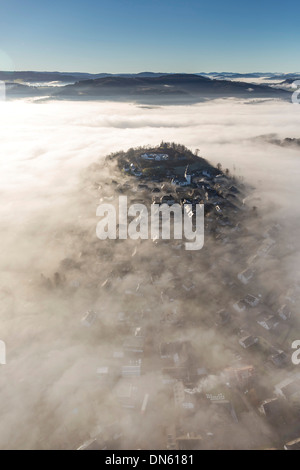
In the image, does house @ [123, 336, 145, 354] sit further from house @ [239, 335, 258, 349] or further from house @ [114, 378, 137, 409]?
house @ [239, 335, 258, 349]

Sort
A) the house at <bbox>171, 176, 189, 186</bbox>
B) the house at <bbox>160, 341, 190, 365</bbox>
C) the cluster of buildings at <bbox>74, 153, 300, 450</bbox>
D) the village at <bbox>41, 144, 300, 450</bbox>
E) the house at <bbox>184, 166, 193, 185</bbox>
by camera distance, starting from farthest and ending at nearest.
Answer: the house at <bbox>184, 166, 193, 185</bbox>
the house at <bbox>171, 176, 189, 186</bbox>
the house at <bbox>160, 341, 190, 365</bbox>
the cluster of buildings at <bbox>74, 153, 300, 450</bbox>
the village at <bbox>41, 144, 300, 450</bbox>

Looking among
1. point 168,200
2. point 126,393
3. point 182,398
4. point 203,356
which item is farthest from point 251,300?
point 168,200

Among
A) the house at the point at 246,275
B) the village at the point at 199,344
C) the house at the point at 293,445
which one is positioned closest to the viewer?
the house at the point at 293,445

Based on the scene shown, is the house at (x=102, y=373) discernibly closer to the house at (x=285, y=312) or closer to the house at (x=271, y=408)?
the house at (x=271, y=408)

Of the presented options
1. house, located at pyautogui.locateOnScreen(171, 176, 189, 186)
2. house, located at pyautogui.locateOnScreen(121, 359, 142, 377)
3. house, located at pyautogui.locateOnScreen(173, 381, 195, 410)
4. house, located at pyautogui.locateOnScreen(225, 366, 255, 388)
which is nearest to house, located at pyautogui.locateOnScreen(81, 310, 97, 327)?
house, located at pyautogui.locateOnScreen(121, 359, 142, 377)

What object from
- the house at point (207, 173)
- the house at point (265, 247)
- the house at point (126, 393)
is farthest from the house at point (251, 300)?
the house at point (207, 173)

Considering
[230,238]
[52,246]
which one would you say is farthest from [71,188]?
[230,238]
